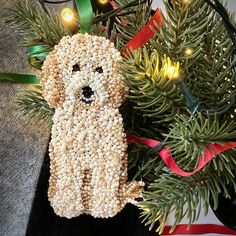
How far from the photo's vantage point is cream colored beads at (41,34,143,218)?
40cm

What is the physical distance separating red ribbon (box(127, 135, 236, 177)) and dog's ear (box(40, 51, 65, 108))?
0.08 m

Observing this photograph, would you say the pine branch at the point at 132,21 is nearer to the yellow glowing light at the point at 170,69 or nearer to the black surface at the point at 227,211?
the yellow glowing light at the point at 170,69

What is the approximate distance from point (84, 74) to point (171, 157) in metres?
0.11

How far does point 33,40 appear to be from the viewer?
46 cm

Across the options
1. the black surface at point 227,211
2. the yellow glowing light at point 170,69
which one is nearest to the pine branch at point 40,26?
the yellow glowing light at point 170,69

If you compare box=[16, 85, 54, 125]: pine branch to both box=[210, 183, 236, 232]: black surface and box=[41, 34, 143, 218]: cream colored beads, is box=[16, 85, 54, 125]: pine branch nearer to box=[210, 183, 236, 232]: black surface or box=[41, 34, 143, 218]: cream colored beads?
box=[41, 34, 143, 218]: cream colored beads

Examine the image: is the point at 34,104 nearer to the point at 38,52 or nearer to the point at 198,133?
the point at 38,52

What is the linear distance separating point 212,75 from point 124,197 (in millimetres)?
138

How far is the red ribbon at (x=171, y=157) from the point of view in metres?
0.38

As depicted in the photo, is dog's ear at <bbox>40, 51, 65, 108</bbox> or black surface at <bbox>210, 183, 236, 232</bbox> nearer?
dog's ear at <bbox>40, 51, 65, 108</bbox>

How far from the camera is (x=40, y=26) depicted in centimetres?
45

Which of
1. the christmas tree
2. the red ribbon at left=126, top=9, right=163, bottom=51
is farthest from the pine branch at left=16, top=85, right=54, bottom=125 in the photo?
the red ribbon at left=126, top=9, right=163, bottom=51

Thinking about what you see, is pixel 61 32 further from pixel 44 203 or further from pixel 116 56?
pixel 44 203

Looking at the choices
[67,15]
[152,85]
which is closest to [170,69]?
[152,85]
